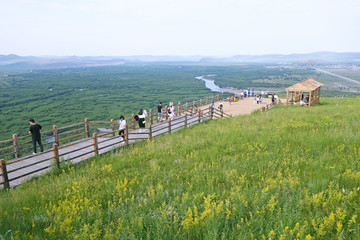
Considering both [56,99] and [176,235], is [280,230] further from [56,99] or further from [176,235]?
[56,99]

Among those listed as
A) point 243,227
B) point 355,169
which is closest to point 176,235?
point 243,227

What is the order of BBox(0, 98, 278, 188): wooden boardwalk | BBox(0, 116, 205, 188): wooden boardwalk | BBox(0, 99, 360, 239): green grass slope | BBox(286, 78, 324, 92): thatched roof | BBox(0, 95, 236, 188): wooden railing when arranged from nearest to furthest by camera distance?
BBox(0, 99, 360, 239): green grass slope → BBox(0, 95, 236, 188): wooden railing → BBox(0, 116, 205, 188): wooden boardwalk → BBox(0, 98, 278, 188): wooden boardwalk → BBox(286, 78, 324, 92): thatched roof

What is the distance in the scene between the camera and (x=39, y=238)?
12.5ft

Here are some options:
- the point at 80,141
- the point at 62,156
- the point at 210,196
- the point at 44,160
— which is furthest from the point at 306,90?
the point at 44,160

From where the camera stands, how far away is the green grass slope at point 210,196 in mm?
3803

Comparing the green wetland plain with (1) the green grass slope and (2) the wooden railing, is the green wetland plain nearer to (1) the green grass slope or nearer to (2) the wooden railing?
(1) the green grass slope

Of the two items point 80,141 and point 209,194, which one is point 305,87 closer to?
point 80,141

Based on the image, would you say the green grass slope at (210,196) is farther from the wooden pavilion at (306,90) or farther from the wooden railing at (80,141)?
the wooden pavilion at (306,90)

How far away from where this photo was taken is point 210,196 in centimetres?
452

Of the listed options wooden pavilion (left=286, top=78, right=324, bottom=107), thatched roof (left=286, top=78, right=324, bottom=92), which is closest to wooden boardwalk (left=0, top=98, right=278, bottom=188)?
thatched roof (left=286, top=78, right=324, bottom=92)

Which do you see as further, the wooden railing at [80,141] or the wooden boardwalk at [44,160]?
the wooden boardwalk at [44,160]

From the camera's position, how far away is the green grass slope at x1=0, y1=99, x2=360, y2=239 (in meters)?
3.80

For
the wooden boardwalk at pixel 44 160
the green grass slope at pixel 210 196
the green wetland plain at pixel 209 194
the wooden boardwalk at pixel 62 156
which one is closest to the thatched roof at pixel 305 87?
the wooden boardwalk at pixel 62 156

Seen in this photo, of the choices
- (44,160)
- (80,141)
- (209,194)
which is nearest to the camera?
(209,194)
